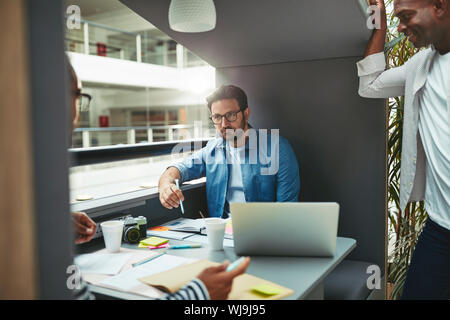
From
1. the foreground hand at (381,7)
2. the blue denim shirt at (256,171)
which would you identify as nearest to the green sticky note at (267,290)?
the blue denim shirt at (256,171)

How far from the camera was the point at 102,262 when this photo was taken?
1.37 metres

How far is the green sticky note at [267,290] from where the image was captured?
1.05 metres

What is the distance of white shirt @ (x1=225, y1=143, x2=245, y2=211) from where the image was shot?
2262 mm

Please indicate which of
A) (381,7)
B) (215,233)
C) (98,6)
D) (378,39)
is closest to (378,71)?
(378,39)

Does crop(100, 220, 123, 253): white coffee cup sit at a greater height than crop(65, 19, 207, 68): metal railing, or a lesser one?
lesser

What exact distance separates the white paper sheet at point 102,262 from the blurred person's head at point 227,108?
1.04 m

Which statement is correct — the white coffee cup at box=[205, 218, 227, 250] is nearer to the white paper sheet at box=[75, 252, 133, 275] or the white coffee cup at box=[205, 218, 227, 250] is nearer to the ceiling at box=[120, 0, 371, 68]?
the white paper sheet at box=[75, 252, 133, 275]

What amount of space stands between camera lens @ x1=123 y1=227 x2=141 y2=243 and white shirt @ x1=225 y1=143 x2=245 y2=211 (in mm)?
779

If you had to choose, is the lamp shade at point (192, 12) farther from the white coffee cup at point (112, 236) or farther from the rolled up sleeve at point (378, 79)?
the white coffee cup at point (112, 236)

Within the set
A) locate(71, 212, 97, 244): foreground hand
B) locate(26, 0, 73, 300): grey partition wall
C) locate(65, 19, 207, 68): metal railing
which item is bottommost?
locate(71, 212, 97, 244): foreground hand

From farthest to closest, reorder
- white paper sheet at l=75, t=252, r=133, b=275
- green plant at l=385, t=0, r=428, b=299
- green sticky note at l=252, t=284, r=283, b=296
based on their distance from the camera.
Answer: green plant at l=385, t=0, r=428, b=299 < white paper sheet at l=75, t=252, r=133, b=275 < green sticky note at l=252, t=284, r=283, b=296

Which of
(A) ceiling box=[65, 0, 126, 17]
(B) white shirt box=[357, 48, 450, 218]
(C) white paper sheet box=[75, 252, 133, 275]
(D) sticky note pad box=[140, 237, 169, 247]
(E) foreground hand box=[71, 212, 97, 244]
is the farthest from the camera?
(A) ceiling box=[65, 0, 126, 17]

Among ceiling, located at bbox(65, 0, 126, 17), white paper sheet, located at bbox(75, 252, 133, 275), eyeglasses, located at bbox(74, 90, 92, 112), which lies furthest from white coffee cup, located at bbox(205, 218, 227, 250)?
ceiling, located at bbox(65, 0, 126, 17)

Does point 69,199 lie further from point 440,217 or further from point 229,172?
point 229,172
